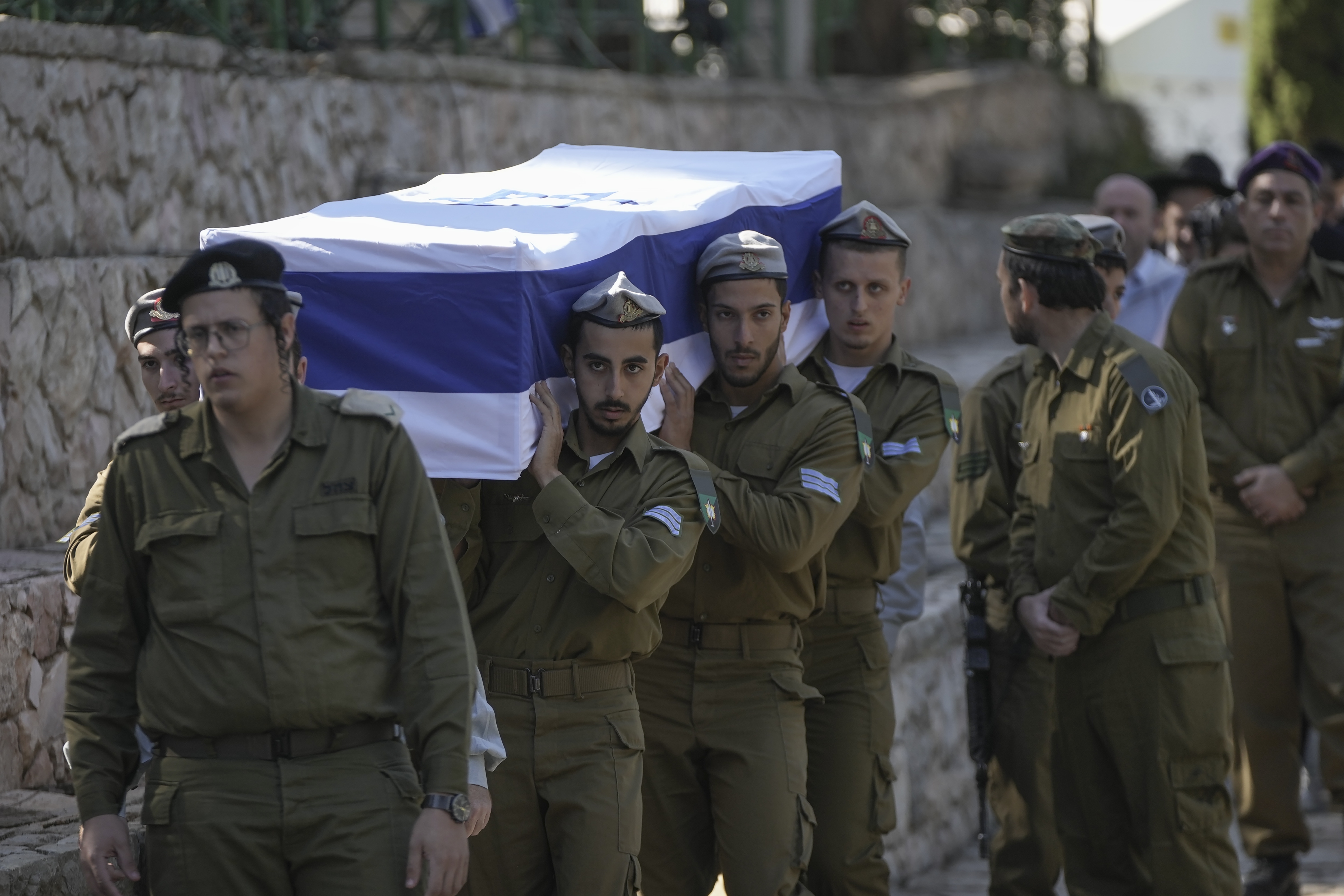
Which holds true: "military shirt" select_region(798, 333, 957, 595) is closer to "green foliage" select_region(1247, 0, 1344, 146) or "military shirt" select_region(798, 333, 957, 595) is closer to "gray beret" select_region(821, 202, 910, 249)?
"gray beret" select_region(821, 202, 910, 249)

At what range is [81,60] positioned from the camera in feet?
17.1

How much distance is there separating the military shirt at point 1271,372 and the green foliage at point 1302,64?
7.87 m

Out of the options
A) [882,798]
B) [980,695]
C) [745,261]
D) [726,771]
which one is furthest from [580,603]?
[980,695]

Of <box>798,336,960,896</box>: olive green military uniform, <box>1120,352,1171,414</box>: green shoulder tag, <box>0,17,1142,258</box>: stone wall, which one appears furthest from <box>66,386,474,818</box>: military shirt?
<box>0,17,1142,258</box>: stone wall

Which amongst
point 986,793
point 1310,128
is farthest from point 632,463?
point 1310,128

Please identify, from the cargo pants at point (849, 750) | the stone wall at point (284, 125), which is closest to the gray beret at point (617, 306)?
the cargo pants at point (849, 750)

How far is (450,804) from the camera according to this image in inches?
112

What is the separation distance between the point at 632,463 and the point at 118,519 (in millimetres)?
1132

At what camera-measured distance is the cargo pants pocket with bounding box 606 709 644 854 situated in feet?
11.4

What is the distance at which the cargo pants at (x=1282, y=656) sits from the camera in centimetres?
532

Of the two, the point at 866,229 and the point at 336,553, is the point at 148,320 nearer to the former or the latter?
the point at 336,553

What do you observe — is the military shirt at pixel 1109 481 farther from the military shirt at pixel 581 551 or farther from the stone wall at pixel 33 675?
the stone wall at pixel 33 675

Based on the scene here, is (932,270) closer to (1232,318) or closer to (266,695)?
(1232,318)

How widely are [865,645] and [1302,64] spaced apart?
10.1 metres
